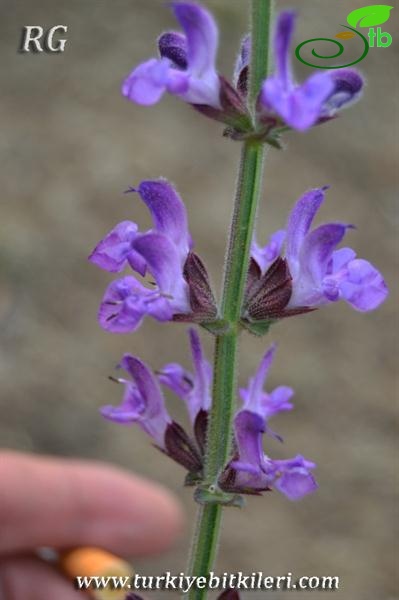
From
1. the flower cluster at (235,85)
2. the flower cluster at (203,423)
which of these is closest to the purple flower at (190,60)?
the flower cluster at (235,85)

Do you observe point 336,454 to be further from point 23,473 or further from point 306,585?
point 306,585

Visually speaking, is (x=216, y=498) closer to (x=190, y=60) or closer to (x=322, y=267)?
(x=322, y=267)

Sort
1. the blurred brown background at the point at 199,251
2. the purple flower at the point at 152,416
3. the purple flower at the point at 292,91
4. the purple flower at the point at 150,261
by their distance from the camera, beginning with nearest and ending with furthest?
the purple flower at the point at 292,91 → the purple flower at the point at 150,261 → the purple flower at the point at 152,416 → the blurred brown background at the point at 199,251

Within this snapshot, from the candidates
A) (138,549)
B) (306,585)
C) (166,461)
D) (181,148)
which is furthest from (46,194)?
(306,585)

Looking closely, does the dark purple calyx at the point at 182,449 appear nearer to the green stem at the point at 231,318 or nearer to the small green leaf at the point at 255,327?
the green stem at the point at 231,318

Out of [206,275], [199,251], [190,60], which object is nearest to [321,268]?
[206,275]

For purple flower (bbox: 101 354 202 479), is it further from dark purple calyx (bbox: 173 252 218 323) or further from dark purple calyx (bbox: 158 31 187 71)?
dark purple calyx (bbox: 158 31 187 71)
